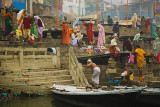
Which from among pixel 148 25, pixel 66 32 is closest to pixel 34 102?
pixel 66 32

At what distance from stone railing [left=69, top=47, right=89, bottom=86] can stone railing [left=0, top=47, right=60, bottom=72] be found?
960 millimetres

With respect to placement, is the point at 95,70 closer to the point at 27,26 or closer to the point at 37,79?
the point at 37,79

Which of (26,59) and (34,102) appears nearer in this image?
(34,102)

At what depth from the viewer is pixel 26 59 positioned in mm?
14711

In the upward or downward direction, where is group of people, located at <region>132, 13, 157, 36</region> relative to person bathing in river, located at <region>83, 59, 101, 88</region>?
upward

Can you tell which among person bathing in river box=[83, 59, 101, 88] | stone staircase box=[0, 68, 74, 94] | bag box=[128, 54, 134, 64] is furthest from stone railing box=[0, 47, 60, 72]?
bag box=[128, 54, 134, 64]

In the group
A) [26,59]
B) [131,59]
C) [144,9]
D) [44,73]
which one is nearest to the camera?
[44,73]

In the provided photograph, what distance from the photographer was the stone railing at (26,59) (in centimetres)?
1420

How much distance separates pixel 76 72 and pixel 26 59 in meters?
2.46

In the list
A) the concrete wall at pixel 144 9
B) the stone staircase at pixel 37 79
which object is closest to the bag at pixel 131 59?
the stone staircase at pixel 37 79

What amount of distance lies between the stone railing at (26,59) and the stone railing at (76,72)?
0.96m

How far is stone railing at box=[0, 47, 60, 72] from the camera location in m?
14.2

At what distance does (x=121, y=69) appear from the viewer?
1647cm

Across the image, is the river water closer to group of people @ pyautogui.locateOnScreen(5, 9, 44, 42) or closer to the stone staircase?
the stone staircase
